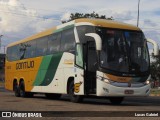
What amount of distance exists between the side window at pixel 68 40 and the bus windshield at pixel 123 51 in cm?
177

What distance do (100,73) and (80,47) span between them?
1806 millimetres

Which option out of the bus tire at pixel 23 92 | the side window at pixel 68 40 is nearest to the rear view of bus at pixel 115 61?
the side window at pixel 68 40

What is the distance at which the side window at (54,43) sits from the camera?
22125mm

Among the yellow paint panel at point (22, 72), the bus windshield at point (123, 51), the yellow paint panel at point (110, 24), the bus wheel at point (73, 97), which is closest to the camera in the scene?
the bus windshield at point (123, 51)

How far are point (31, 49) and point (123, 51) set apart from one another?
9208mm

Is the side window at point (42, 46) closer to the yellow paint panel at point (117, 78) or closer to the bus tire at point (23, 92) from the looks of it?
the bus tire at point (23, 92)

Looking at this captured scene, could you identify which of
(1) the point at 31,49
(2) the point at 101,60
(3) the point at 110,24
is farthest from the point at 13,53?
(2) the point at 101,60

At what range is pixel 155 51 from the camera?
19.3 meters

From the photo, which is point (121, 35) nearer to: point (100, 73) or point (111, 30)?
point (111, 30)

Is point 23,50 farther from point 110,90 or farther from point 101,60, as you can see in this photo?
point 110,90

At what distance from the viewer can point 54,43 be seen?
2259 centimetres

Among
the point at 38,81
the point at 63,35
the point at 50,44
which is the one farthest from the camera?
the point at 38,81

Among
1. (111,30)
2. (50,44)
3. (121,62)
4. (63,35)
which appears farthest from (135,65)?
(50,44)

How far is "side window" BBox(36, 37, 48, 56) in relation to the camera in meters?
24.0
